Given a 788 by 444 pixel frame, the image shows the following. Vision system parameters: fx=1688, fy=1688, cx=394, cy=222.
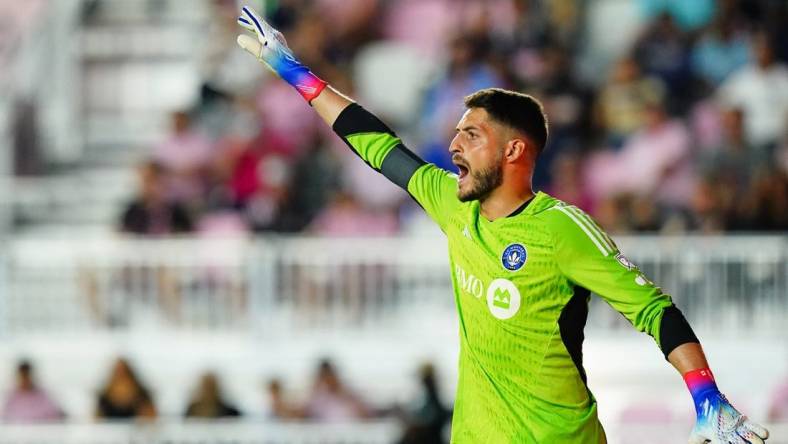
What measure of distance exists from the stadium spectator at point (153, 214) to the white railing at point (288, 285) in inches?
8.2

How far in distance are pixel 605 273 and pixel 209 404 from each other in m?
7.80

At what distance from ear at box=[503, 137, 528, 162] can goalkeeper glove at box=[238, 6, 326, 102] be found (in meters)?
0.97

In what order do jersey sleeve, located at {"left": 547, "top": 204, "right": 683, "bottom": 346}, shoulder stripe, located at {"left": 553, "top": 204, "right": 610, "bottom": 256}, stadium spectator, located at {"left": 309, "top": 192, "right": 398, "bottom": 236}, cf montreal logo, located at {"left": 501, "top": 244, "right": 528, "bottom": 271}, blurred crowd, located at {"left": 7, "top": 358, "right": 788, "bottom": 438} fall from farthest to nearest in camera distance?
stadium spectator, located at {"left": 309, "top": 192, "right": 398, "bottom": 236} → blurred crowd, located at {"left": 7, "top": 358, "right": 788, "bottom": 438} → cf montreal logo, located at {"left": 501, "top": 244, "right": 528, "bottom": 271} → shoulder stripe, located at {"left": 553, "top": 204, "right": 610, "bottom": 256} → jersey sleeve, located at {"left": 547, "top": 204, "right": 683, "bottom": 346}

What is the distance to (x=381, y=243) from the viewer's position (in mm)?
13016

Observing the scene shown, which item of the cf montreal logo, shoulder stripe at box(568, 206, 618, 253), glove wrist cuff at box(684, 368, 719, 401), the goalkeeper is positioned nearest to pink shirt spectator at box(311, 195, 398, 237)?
the goalkeeper

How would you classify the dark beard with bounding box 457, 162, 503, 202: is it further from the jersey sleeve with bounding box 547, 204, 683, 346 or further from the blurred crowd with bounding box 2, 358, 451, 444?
the blurred crowd with bounding box 2, 358, 451, 444

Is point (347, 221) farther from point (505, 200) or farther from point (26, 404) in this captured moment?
point (505, 200)

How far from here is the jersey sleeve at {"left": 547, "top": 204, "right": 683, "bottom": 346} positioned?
5.17 m

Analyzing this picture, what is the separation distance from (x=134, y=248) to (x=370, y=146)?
7347 mm

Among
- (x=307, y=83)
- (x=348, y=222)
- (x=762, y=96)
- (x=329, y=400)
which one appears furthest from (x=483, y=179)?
(x=762, y=96)

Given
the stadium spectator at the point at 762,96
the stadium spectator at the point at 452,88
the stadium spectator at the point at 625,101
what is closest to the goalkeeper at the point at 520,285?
the stadium spectator at the point at 452,88

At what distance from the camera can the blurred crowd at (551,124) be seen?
42.6 ft

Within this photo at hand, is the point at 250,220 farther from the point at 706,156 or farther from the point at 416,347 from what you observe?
the point at 706,156

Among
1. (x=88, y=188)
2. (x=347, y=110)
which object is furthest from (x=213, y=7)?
(x=347, y=110)
